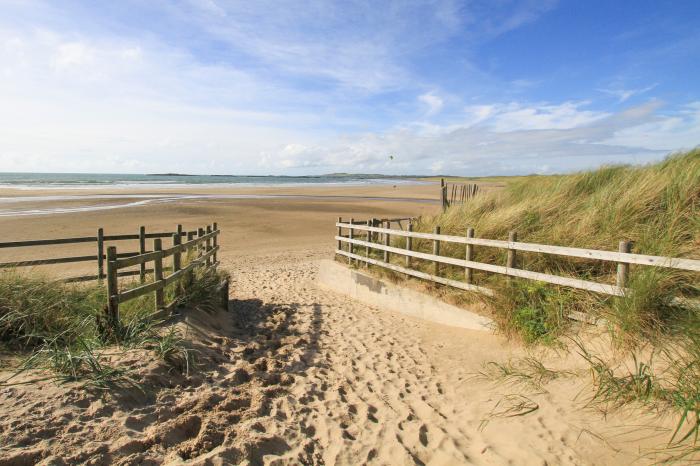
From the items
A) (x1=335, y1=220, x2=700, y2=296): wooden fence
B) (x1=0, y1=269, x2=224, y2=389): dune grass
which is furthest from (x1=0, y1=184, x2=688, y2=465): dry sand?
A: (x1=335, y1=220, x2=700, y2=296): wooden fence

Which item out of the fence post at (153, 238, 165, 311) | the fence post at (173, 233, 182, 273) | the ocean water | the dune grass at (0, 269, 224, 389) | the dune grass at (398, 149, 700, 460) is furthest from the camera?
the ocean water

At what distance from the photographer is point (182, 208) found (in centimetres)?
2738

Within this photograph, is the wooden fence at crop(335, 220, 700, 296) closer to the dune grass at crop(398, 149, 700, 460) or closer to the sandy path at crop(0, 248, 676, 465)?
the dune grass at crop(398, 149, 700, 460)

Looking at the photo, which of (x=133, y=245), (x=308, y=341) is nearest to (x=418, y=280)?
(x=308, y=341)

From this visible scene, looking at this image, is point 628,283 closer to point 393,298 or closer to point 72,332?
point 393,298

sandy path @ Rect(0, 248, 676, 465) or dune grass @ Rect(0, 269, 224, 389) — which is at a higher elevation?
A: dune grass @ Rect(0, 269, 224, 389)

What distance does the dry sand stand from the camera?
10.8 ft

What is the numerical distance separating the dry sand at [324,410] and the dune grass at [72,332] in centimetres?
23

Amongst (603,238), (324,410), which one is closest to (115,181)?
(324,410)

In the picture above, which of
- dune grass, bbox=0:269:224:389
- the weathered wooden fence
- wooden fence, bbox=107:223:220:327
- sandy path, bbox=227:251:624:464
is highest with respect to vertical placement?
the weathered wooden fence

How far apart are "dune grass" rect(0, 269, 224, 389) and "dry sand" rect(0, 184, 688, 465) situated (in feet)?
0.76

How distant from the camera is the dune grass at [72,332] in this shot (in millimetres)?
3955

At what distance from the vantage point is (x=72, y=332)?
4.80 meters

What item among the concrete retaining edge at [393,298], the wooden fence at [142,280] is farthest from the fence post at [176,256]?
the concrete retaining edge at [393,298]
